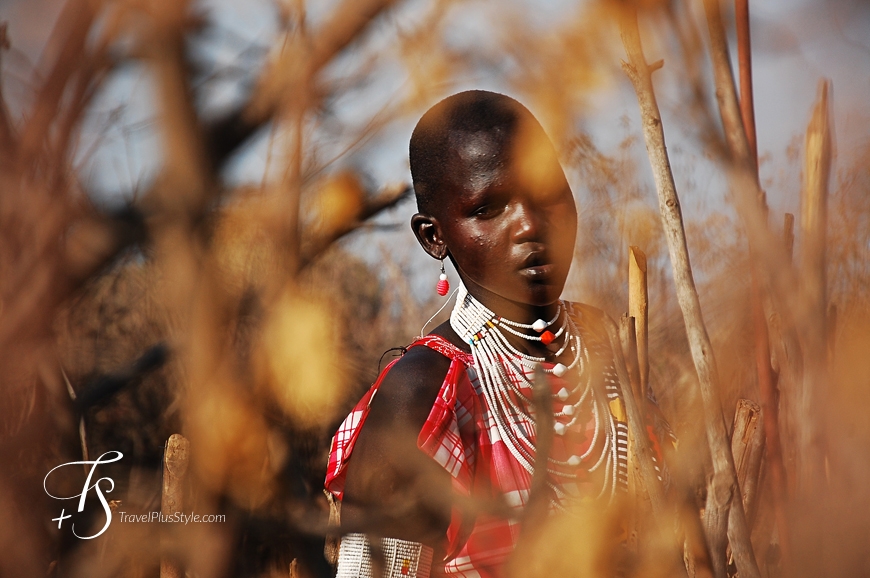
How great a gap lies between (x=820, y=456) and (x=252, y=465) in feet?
1.39

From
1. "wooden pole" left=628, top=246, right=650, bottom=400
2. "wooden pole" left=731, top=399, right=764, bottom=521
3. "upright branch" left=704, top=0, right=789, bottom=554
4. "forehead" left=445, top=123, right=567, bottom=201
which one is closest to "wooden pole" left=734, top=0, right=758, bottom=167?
"upright branch" left=704, top=0, right=789, bottom=554

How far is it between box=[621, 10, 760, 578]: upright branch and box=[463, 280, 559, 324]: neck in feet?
1.75

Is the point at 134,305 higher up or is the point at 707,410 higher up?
the point at 134,305

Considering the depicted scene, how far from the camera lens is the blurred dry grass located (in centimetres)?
33

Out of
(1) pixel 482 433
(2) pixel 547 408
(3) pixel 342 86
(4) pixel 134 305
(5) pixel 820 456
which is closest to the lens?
(2) pixel 547 408

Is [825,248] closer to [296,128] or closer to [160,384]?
[296,128]

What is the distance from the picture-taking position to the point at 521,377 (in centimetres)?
111

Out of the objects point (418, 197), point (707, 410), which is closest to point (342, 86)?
point (707, 410)

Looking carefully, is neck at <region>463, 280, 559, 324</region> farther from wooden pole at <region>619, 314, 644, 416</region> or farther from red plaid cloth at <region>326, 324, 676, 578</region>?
wooden pole at <region>619, 314, 644, 416</region>

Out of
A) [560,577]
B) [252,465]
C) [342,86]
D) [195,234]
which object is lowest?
[560,577]

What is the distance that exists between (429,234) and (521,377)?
25 centimetres

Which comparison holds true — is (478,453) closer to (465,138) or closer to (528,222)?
(528,222)

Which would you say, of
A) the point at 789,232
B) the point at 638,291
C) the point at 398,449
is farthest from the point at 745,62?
the point at 398,449

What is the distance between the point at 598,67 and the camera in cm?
47
